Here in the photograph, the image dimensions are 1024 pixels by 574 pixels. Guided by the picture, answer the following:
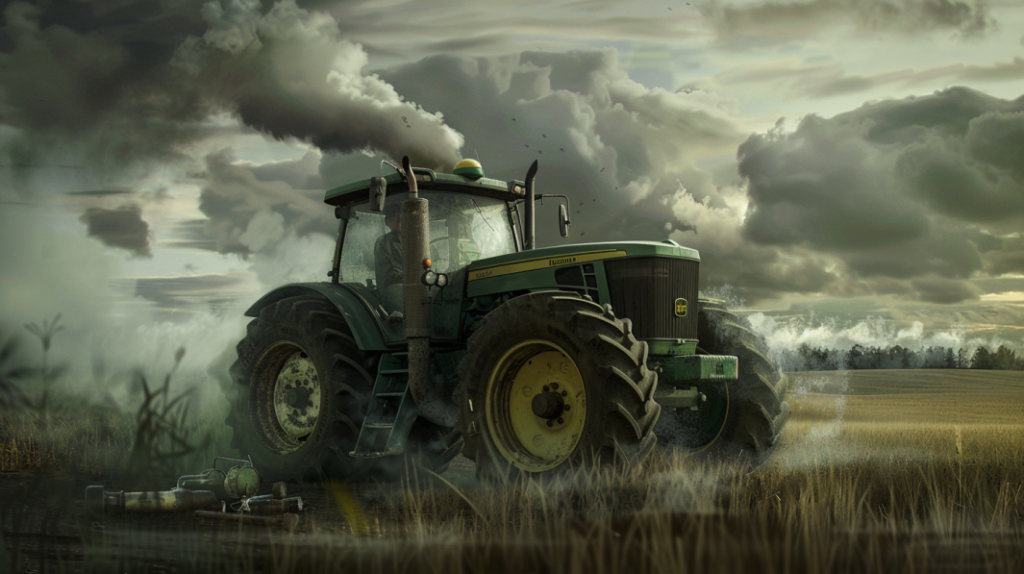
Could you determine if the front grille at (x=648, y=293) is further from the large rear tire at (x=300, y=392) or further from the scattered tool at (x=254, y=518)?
the scattered tool at (x=254, y=518)

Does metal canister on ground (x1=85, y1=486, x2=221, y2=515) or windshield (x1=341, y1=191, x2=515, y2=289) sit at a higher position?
windshield (x1=341, y1=191, x2=515, y2=289)

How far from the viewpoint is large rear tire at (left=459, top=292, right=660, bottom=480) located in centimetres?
536

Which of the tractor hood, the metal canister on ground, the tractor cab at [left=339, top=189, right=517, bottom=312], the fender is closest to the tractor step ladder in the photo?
the fender

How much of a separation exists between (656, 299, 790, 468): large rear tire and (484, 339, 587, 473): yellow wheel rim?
177cm

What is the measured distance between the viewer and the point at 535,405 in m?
5.78

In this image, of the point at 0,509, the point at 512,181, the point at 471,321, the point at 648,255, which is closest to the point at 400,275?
the point at 471,321

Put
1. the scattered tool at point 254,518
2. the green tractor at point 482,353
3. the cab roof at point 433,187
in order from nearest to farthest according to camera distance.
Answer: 1. the scattered tool at point 254,518
2. the green tractor at point 482,353
3. the cab roof at point 433,187

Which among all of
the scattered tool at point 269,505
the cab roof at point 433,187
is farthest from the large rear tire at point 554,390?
the cab roof at point 433,187

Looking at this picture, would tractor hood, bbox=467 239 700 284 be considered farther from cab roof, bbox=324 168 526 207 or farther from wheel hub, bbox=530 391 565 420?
wheel hub, bbox=530 391 565 420

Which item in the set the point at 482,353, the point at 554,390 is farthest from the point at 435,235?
the point at 554,390

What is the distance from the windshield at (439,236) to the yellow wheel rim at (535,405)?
1770 millimetres

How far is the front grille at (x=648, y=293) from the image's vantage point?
636 centimetres

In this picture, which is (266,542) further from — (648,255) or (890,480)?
(890,480)

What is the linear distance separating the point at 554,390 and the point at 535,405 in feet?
0.68
